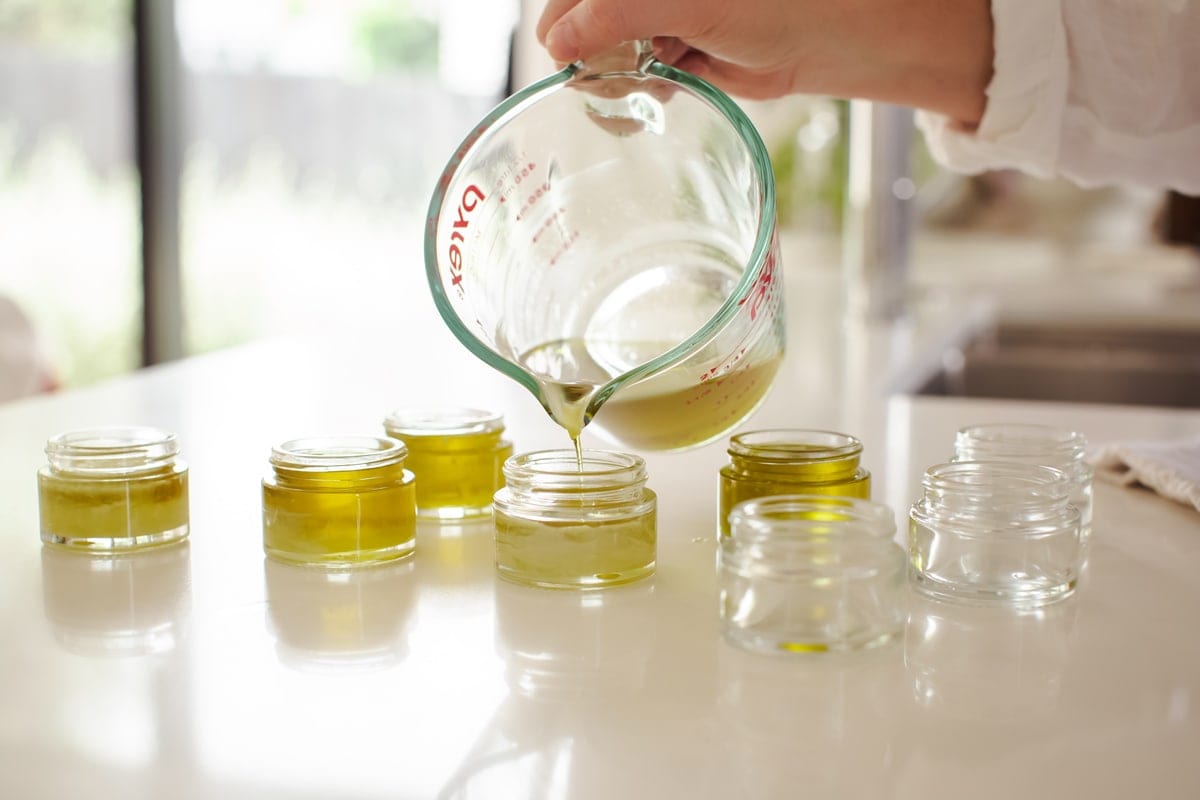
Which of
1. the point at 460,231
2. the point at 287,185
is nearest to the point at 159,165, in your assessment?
the point at 287,185

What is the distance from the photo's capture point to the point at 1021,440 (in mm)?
986

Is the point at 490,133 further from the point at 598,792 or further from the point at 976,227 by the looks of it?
the point at 976,227

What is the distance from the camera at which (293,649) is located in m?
0.68

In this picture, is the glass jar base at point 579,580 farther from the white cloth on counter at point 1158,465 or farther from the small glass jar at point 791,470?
the white cloth on counter at point 1158,465

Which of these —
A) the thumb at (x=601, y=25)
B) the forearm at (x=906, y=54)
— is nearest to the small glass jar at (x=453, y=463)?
the thumb at (x=601, y=25)

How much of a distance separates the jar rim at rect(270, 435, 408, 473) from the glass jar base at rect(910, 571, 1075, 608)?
34 centimetres

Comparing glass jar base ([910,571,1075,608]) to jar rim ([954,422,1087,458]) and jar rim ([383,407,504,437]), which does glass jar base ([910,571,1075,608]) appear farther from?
jar rim ([383,407,504,437])

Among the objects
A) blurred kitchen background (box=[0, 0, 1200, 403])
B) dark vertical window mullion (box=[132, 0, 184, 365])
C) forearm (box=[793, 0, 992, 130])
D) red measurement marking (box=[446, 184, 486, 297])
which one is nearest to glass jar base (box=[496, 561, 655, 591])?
red measurement marking (box=[446, 184, 486, 297])

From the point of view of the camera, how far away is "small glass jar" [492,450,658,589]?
776 mm

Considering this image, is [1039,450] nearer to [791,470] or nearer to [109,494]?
[791,470]

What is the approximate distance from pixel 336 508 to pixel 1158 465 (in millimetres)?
635

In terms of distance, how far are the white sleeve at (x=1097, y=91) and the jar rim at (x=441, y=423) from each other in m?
0.53

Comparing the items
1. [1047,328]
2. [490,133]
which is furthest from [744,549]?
[1047,328]

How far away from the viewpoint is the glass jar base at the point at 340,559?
83cm
